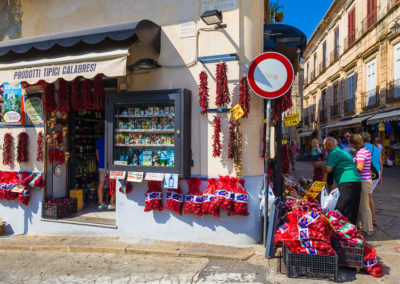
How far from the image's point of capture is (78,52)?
493cm

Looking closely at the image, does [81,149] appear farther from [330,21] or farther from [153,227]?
[330,21]

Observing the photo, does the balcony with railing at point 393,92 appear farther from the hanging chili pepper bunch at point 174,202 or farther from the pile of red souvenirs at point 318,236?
the hanging chili pepper bunch at point 174,202

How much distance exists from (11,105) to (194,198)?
14.5 feet

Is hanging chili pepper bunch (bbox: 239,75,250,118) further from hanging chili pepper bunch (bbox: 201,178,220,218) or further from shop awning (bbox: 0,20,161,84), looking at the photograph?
shop awning (bbox: 0,20,161,84)

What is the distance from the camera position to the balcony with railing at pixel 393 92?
15.0 metres

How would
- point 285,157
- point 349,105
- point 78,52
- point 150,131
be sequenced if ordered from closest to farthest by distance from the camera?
point 78,52 < point 150,131 < point 285,157 < point 349,105

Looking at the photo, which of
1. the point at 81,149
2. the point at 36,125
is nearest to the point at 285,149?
the point at 81,149

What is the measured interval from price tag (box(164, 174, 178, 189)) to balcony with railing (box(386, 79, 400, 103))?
49.5ft

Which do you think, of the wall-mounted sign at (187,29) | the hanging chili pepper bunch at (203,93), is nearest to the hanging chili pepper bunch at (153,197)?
the hanging chili pepper bunch at (203,93)

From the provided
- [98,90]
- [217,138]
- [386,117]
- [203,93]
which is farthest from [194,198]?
[386,117]

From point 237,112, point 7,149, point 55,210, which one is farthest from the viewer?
point 7,149

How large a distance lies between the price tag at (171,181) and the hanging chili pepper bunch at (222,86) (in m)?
1.41

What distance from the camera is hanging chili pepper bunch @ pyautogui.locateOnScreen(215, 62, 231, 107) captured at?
4.58 meters

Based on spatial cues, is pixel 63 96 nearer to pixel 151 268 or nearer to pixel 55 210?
pixel 55 210
